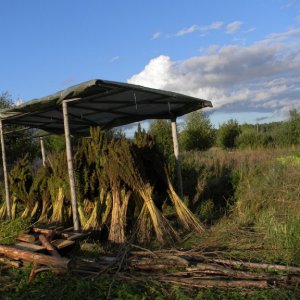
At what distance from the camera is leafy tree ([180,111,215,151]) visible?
3397cm

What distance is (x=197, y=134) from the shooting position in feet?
113

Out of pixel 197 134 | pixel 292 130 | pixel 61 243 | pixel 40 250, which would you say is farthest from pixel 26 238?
pixel 197 134

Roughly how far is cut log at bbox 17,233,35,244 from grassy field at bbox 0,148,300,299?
8.7 inches

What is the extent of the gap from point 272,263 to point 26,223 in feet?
16.2

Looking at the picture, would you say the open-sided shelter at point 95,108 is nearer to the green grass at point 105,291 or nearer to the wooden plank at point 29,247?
the wooden plank at point 29,247

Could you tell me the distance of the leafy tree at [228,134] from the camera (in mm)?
35062

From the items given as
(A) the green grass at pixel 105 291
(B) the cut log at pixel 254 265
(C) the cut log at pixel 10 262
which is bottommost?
(A) the green grass at pixel 105 291

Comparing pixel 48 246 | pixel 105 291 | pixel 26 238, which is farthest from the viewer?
pixel 26 238

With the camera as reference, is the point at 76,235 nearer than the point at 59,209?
Yes

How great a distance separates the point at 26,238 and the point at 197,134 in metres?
27.5

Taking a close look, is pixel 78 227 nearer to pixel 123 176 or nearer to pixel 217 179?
pixel 123 176

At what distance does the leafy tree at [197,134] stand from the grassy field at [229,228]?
19.2 m

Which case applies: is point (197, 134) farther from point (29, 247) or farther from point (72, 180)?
point (29, 247)

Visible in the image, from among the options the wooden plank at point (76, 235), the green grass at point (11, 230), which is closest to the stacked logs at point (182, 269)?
the wooden plank at point (76, 235)
